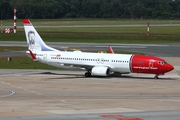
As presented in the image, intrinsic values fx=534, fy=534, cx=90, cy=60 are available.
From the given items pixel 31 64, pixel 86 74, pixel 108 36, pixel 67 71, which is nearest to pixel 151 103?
pixel 86 74

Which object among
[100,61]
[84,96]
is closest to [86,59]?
[100,61]

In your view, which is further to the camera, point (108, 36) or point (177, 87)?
point (108, 36)

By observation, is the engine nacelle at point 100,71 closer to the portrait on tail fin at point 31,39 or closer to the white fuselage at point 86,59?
the white fuselage at point 86,59

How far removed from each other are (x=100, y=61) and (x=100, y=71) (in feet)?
5.56

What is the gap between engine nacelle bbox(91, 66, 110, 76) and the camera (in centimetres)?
6116

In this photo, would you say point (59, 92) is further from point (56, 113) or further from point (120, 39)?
point (120, 39)

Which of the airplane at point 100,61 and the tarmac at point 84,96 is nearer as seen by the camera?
the tarmac at point 84,96

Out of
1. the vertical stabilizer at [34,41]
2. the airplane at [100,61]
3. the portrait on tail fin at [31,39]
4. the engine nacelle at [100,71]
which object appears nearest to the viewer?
the airplane at [100,61]

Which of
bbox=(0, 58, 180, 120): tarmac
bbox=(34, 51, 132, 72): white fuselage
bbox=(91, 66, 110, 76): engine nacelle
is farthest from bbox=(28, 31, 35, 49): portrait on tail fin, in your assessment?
bbox=(91, 66, 110, 76): engine nacelle

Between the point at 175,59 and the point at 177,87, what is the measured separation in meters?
29.0

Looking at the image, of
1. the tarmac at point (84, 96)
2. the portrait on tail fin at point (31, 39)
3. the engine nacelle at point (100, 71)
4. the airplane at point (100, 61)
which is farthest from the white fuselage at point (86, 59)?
the portrait on tail fin at point (31, 39)

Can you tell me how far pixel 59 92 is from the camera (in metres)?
49.0

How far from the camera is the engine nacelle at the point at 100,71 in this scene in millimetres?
61162

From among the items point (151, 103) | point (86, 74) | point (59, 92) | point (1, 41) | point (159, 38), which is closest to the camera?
point (151, 103)
